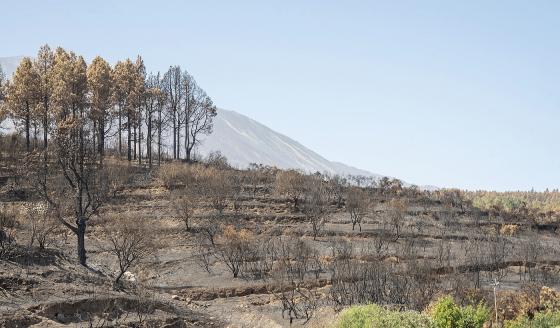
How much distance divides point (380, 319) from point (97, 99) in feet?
115

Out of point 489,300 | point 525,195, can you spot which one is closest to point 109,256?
point 489,300

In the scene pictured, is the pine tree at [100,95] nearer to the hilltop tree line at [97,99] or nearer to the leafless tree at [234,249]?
the hilltop tree line at [97,99]

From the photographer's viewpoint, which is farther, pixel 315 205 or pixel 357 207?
pixel 357 207

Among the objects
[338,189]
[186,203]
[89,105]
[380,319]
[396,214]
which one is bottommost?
[380,319]

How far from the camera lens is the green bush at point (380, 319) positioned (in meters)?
15.1

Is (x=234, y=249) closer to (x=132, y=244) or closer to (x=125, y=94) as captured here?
(x=132, y=244)

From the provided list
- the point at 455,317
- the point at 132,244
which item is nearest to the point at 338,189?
the point at 132,244

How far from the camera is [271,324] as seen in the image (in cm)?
2222

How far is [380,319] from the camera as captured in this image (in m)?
15.4

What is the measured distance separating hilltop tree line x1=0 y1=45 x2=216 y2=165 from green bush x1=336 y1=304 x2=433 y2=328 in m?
25.7

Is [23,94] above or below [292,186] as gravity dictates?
above

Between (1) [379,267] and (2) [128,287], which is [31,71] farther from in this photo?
(1) [379,267]

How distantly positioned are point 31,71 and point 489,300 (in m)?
34.4

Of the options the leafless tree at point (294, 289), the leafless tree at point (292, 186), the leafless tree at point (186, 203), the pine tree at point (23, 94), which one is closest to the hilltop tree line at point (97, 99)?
the pine tree at point (23, 94)
